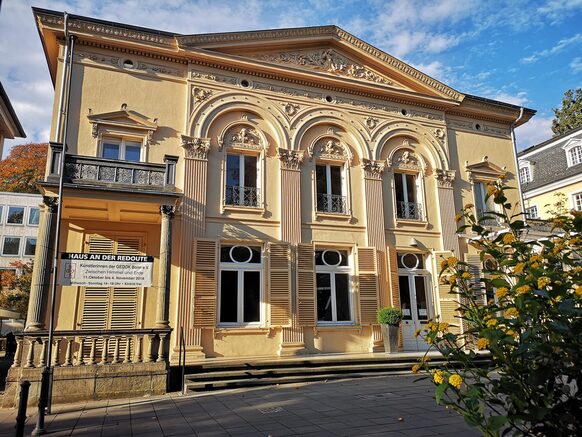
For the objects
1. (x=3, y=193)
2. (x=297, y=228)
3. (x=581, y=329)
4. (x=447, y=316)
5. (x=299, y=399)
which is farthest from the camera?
(x=3, y=193)

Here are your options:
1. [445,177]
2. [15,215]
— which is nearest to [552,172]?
[445,177]

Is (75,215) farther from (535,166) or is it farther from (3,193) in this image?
(3,193)

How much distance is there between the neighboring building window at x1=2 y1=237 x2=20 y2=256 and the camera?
116ft

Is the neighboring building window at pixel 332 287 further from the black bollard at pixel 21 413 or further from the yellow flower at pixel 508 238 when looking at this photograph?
the yellow flower at pixel 508 238

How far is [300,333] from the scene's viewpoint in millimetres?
12312

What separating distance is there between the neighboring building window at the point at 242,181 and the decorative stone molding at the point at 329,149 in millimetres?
2040

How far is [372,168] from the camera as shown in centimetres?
1460

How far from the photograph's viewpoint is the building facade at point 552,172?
22047 millimetres

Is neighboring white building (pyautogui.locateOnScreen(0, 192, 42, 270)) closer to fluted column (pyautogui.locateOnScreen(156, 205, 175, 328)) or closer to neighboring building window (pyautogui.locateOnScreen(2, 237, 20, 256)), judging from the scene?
neighboring building window (pyautogui.locateOnScreen(2, 237, 20, 256))

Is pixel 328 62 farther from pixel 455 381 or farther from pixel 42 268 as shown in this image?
pixel 455 381

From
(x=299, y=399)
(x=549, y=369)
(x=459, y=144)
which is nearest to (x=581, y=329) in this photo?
(x=549, y=369)

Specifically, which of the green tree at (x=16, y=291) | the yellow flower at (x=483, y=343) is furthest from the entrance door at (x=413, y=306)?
the green tree at (x=16, y=291)

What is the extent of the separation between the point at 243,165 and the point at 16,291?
2193 centimetres

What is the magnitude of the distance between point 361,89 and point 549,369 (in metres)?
13.8
